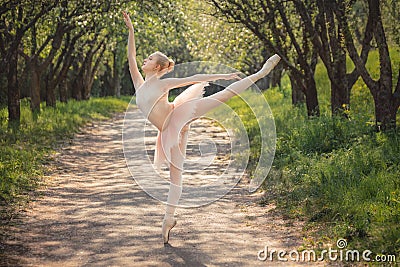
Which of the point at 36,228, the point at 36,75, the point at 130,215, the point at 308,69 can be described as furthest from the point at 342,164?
the point at 36,75

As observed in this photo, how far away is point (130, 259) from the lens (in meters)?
6.65

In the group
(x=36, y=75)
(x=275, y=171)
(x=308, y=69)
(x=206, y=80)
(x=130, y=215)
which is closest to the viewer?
(x=206, y=80)

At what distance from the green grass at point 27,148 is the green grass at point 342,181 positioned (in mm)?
3914

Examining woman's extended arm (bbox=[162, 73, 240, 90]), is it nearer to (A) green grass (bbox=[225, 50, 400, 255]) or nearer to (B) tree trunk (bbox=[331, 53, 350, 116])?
(A) green grass (bbox=[225, 50, 400, 255])

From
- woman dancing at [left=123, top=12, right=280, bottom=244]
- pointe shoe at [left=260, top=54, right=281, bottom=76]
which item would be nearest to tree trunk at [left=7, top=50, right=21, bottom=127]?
woman dancing at [left=123, top=12, right=280, bottom=244]

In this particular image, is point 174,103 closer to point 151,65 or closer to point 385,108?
point 151,65

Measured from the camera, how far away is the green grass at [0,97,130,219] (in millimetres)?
10070

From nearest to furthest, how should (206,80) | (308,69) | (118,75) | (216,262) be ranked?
(216,262) < (206,80) < (308,69) < (118,75)

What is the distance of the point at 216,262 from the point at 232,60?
40.8 m

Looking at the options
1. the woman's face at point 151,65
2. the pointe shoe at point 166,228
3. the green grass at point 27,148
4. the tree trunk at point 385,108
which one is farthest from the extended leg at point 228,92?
the tree trunk at point 385,108

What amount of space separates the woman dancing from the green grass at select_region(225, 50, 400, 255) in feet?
5.63

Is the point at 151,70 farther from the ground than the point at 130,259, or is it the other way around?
the point at 151,70

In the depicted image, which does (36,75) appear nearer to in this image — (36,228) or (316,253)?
(36,228)

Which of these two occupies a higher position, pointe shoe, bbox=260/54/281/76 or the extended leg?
pointe shoe, bbox=260/54/281/76
